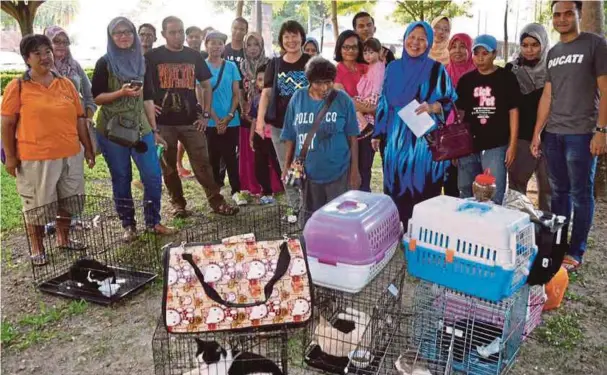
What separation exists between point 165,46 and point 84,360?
2.80 m

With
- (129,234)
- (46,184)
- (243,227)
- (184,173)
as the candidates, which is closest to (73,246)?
(129,234)

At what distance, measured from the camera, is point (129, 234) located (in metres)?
4.44

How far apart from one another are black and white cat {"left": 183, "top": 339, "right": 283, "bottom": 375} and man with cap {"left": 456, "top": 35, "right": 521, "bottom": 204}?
7.25 ft

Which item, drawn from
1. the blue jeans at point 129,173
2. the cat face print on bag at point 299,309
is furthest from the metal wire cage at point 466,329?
the blue jeans at point 129,173

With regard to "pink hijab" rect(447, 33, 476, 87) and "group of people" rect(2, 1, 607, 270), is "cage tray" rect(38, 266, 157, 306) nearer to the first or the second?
"group of people" rect(2, 1, 607, 270)

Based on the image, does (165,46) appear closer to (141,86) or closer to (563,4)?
(141,86)

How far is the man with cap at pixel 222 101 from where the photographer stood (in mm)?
5320

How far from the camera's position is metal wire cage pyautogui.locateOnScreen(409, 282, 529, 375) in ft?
8.10

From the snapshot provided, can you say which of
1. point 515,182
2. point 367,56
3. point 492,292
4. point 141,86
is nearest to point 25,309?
point 141,86

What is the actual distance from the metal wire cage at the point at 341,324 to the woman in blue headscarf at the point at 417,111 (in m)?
1.33

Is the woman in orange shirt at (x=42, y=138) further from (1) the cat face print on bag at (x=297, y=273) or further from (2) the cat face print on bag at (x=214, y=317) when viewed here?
(1) the cat face print on bag at (x=297, y=273)

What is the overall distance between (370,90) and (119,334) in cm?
272

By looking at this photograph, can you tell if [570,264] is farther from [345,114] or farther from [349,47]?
[349,47]

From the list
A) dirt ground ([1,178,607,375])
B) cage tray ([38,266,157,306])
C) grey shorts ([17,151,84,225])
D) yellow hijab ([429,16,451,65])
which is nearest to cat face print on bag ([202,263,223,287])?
dirt ground ([1,178,607,375])
